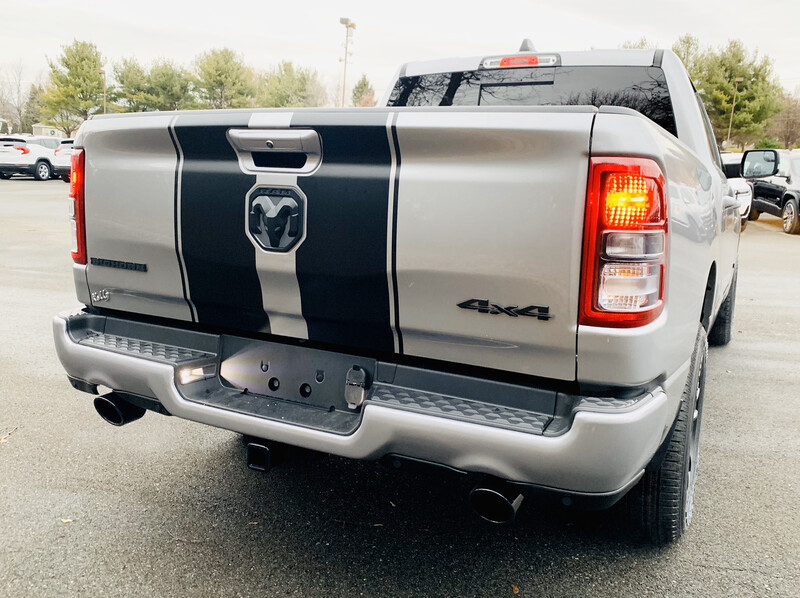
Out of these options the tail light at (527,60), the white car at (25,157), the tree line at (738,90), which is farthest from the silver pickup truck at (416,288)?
the tree line at (738,90)

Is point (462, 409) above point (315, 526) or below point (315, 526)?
above

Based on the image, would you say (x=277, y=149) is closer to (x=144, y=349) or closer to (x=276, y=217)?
(x=276, y=217)

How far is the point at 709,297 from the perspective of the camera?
3.41 metres

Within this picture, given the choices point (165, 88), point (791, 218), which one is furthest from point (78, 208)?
point (165, 88)

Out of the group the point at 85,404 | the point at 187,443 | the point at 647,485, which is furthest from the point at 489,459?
the point at 85,404

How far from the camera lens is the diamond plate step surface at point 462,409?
2.02 m

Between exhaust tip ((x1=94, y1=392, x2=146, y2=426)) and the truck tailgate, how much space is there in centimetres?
37

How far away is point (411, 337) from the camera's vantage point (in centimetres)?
222

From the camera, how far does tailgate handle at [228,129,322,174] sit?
7.32ft

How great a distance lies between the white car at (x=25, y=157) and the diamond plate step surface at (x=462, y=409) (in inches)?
1114

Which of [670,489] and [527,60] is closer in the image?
[670,489]

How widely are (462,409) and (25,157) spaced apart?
2858 centimetres

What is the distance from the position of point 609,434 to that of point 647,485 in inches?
33.4

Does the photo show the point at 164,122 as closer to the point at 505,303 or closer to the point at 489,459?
the point at 505,303
